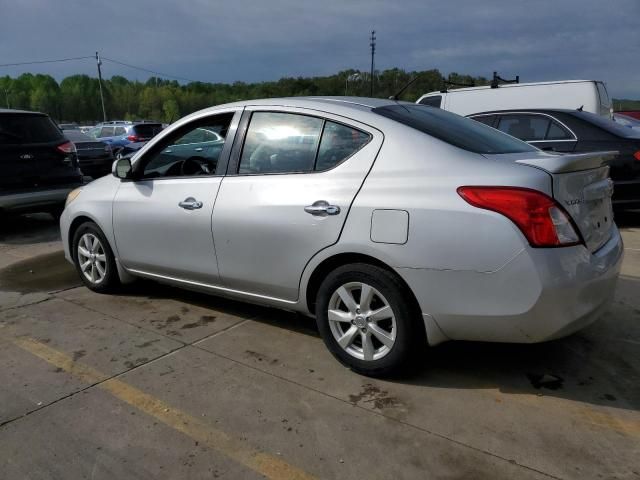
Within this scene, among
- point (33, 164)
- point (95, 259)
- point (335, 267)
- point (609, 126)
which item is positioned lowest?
point (95, 259)

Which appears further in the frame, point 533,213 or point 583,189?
point 583,189

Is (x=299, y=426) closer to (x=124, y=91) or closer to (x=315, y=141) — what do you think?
(x=315, y=141)

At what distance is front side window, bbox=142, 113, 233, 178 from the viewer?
4023 millimetres

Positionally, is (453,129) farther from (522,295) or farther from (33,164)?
(33,164)

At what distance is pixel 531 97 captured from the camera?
10.2 metres

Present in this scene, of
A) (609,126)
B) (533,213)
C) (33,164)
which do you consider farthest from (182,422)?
(609,126)

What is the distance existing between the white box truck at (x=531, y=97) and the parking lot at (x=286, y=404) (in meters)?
6.49

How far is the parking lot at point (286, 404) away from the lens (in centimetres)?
250

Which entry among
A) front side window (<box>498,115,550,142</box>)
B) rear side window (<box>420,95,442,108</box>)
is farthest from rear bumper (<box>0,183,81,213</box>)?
rear side window (<box>420,95,442,108</box>)

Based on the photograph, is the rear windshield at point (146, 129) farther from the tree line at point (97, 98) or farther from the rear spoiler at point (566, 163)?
the tree line at point (97, 98)

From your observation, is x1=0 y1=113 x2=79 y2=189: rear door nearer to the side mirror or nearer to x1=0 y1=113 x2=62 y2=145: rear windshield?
x1=0 y1=113 x2=62 y2=145: rear windshield

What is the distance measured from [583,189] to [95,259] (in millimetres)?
3938

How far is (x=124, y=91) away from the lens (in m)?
108

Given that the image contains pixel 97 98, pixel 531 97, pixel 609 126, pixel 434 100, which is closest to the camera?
pixel 609 126
